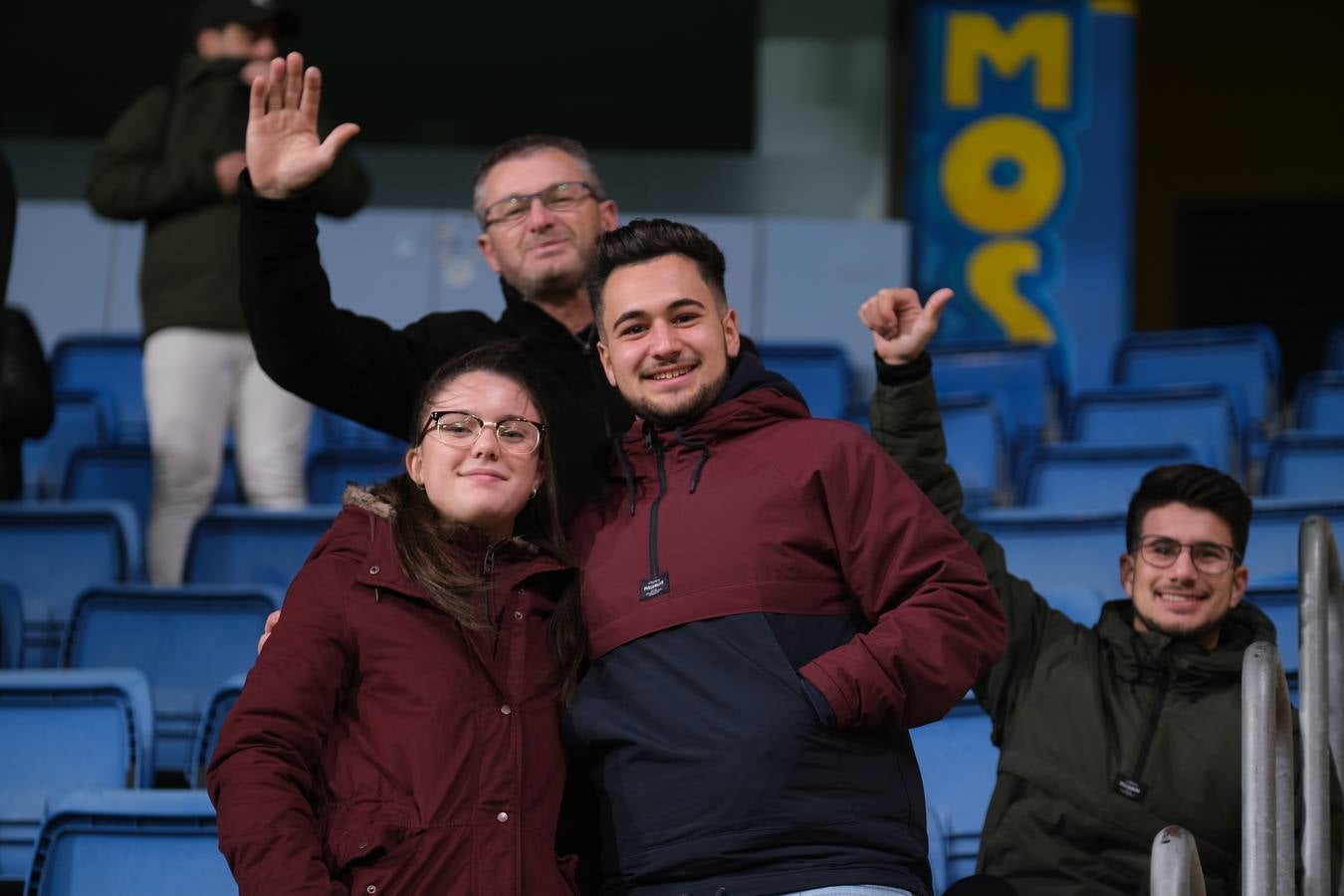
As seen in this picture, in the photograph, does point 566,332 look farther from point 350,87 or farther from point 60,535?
point 350,87

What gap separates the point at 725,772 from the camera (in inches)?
81.7

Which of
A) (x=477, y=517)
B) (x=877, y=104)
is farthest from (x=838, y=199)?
(x=477, y=517)

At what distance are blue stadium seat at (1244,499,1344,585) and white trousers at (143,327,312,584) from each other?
2557mm

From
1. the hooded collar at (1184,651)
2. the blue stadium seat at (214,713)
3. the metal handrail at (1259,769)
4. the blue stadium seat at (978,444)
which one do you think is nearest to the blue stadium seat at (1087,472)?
the blue stadium seat at (978,444)

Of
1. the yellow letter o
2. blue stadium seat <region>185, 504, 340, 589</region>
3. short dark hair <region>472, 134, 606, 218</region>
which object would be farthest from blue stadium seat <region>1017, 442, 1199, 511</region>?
the yellow letter o

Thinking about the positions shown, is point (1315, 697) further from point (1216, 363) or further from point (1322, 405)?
point (1216, 363)

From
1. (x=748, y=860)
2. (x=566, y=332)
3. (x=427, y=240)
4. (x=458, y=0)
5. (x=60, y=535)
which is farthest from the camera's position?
(x=458, y=0)

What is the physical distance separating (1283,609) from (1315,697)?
69cm

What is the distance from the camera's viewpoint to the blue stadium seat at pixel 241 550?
4348 mm

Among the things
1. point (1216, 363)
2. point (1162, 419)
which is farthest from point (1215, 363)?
point (1162, 419)

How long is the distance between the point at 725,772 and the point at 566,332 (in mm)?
1108

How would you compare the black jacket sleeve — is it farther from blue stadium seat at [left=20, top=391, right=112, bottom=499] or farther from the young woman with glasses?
blue stadium seat at [left=20, top=391, right=112, bottom=499]

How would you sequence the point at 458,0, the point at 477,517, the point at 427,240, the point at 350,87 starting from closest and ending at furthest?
the point at 477,517 < the point at 427,240 < the point at 458,0 < the point at 350,87

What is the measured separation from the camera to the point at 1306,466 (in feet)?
16.5
